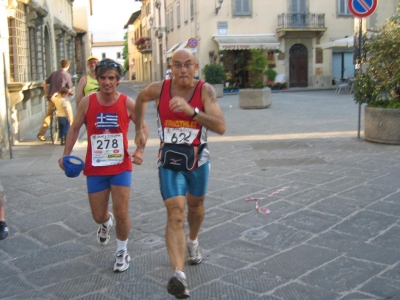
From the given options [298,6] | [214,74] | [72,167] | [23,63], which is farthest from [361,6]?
[298,6]

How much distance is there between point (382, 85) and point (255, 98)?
807 cm

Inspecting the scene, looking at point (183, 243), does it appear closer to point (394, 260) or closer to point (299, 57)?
point (394, 260)

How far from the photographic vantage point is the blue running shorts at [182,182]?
12.2 ft

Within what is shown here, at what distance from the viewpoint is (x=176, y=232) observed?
11.8 feet

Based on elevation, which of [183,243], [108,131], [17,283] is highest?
[108,131]

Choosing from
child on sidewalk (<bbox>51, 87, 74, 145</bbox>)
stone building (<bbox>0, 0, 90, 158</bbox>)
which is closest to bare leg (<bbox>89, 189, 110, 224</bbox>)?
stone building (<bbox>0, 0, 90, 158</bbox>)

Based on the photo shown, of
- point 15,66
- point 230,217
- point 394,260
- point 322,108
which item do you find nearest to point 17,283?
point 230,217

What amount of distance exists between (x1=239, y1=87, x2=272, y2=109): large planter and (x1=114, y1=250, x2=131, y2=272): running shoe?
13665 mm

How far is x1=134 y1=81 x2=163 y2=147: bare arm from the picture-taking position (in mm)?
3871

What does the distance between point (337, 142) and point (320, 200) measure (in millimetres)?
4345

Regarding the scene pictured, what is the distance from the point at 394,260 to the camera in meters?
4.16

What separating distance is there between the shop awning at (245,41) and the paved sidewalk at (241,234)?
22236mm

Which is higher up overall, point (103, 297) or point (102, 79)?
point (102, 79)

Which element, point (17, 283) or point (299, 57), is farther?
point (299, 57)
